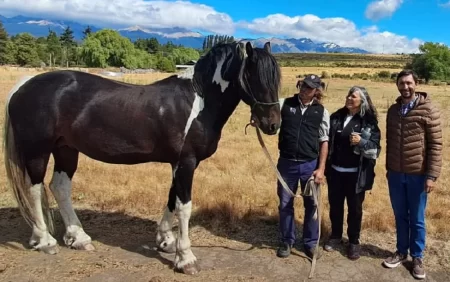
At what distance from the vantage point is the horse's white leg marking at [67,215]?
4660 millimetres

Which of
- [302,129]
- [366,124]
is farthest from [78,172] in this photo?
[366,124]

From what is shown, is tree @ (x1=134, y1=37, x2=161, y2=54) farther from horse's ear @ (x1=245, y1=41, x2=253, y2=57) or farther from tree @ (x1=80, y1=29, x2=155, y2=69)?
horse's ear @ (x1=245, y1=41, x2=253, y2=57)

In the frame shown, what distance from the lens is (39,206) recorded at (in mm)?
4512

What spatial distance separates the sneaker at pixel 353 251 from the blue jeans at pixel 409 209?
0.43m

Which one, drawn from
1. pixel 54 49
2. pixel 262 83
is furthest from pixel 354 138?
pixel 54 49

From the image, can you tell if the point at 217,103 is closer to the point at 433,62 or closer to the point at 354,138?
the point at 354,138

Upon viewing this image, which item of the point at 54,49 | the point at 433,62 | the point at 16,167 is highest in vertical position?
the point at 433,62

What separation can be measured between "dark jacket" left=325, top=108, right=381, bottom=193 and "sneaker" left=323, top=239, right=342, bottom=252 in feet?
2.74

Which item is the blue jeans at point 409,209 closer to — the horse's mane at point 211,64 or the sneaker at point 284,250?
the sneaker at point 284,250

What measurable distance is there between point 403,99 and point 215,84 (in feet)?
6.27

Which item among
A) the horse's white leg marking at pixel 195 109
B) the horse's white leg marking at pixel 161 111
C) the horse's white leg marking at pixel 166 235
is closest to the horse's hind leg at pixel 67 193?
the horse's white leg marking at pixel 166 235

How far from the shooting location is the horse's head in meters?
3.81

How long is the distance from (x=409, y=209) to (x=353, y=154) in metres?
0.81

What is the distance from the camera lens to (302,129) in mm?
4336
